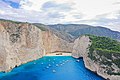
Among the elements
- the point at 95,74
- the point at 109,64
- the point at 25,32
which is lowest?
the point at 95,74

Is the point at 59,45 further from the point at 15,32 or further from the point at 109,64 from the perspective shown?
the point at 109,64

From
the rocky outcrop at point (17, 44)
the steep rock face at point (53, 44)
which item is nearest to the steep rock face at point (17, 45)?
the rocky outcrop at point (17, 44)

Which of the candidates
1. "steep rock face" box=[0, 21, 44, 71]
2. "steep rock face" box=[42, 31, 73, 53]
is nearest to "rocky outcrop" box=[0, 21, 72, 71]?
"steep rock face" box=[0, 21, 44, 71]

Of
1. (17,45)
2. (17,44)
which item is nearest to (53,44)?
(17,44)

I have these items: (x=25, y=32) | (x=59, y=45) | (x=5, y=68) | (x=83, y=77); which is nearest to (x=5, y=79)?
(x=5, y=68)

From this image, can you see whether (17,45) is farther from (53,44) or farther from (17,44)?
(53,44)

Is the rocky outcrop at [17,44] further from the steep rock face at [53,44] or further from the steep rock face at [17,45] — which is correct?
the steep rock face at [53,44]

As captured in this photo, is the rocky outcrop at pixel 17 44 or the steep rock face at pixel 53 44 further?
the steep rock face at pixel 53 44

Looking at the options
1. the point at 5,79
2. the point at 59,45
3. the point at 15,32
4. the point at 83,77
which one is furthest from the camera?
the point at 59,45

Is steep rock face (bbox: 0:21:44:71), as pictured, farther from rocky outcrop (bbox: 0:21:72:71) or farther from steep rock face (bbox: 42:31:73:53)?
steep rock face (bbox: 42:31:73:53)

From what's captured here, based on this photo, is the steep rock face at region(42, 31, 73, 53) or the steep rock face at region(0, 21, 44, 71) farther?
the steep rock face at region(42, 31, 73, 53)

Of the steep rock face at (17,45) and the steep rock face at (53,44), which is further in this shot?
the steep rock face at (53,44)
